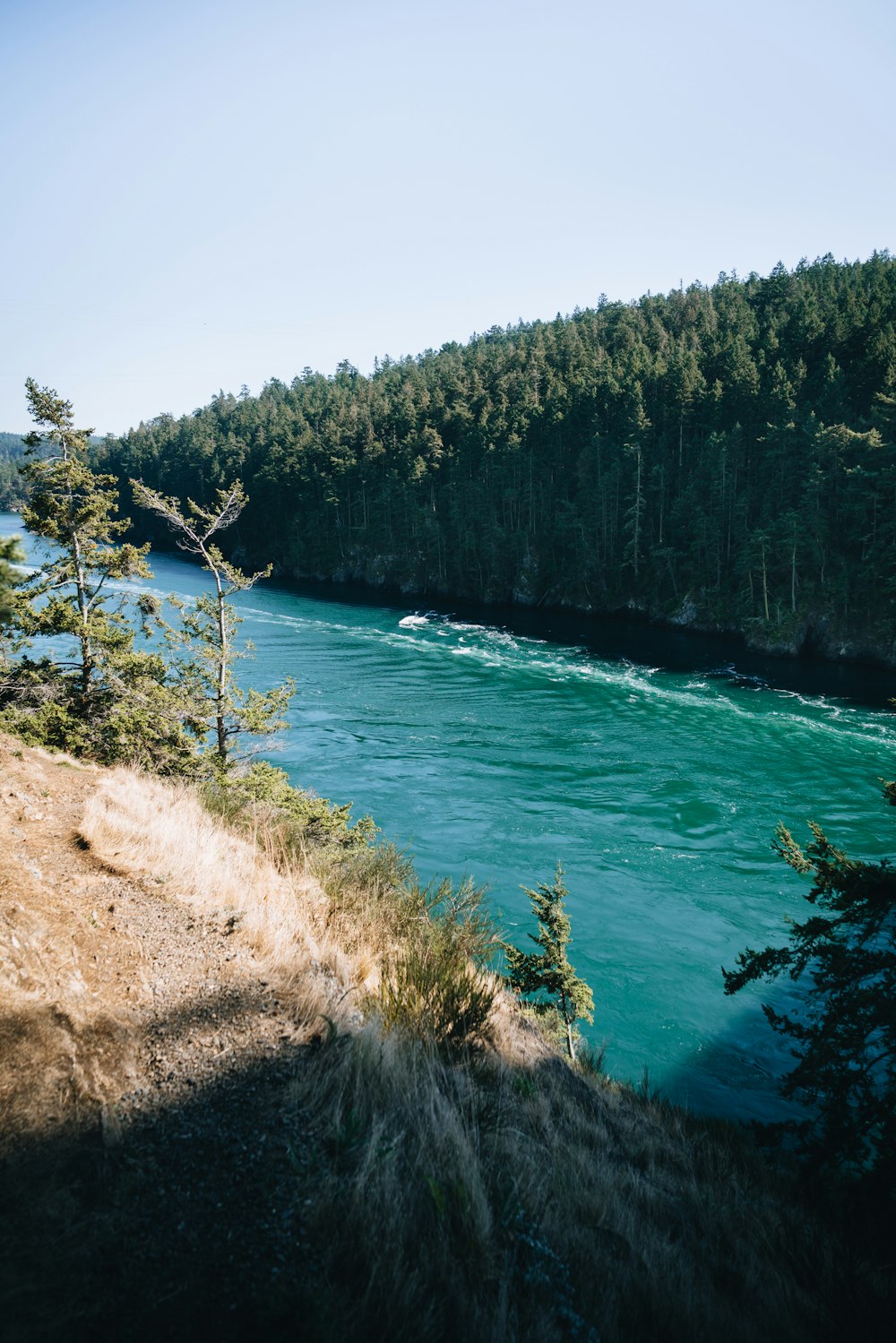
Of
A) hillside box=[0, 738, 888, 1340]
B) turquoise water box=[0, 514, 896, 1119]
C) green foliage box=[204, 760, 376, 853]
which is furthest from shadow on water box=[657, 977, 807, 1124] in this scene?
green foliage box=[204, 760, 376, 853]

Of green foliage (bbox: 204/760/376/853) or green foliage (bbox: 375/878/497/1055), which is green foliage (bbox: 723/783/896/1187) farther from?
green foliage (bbox: 204/760/376/853)

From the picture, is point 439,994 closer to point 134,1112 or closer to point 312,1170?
point 312,1170

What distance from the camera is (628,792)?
21.2m

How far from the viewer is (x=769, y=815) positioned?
774 inches

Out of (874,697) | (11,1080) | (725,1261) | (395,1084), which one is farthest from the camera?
(874,697)

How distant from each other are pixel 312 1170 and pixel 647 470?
203 ft

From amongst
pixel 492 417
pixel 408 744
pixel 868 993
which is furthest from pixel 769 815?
pixel 492 417

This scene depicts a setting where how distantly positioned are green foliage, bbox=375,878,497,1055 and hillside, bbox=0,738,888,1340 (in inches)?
5.6

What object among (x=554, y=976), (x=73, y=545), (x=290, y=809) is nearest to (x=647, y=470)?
(x=73, y=545)

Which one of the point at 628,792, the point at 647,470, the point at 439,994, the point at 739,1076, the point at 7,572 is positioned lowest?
the point at 739,1076

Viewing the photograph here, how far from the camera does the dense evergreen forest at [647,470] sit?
143ft

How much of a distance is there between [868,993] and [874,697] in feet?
108

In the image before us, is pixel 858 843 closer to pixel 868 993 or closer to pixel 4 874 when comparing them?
pixel 868 993

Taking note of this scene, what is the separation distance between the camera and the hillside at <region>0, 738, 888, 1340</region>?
2645mm
